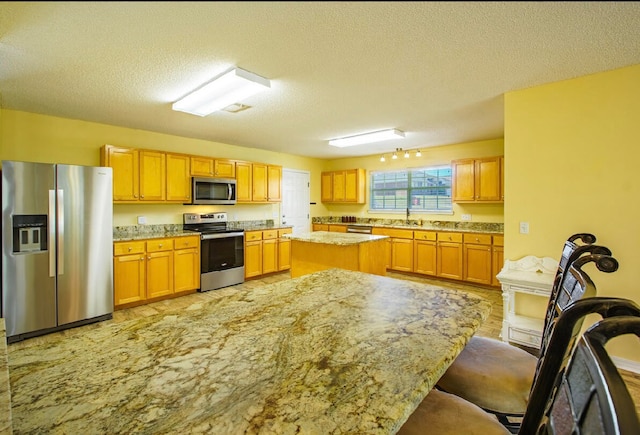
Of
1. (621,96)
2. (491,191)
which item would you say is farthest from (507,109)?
(491,191)

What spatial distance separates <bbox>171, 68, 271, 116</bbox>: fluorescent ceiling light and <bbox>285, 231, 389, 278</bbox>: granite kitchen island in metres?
1.80

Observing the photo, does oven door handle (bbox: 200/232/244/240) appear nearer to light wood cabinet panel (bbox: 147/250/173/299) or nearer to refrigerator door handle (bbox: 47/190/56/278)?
light wood cabinet panel (bbox: 147/250/173/299)

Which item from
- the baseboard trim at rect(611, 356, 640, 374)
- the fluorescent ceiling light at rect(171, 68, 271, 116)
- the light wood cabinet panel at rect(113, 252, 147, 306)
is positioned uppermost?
the fluorescent ceiling light at rect(171, 68, 271, 116)

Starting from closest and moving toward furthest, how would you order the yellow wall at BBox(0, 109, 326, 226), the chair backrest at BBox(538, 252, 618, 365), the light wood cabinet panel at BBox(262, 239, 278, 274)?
the chair backrest at BBox(538, 252, 618, 365), the yellow wall at BBox(0, 109, 326, 226), the light wood cabinet panel at BBox(262, 239, 278, 274)

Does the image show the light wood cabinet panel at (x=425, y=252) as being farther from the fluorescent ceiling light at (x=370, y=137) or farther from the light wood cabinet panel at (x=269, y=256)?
the light wood cabinet panel at (x=269, y=256)

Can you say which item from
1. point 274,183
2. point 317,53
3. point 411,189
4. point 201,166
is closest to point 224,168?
point 201,166

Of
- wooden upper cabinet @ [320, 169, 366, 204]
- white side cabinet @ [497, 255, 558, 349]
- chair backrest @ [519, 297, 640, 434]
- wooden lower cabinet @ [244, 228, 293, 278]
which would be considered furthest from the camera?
wooden upper cabinet @ [320, 169, 366, 204]

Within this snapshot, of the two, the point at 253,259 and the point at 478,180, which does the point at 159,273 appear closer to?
the point at 253,259

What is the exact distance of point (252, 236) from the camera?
5246mm

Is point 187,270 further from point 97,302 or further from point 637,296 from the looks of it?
point 637,296

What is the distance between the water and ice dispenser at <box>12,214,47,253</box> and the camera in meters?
2.97

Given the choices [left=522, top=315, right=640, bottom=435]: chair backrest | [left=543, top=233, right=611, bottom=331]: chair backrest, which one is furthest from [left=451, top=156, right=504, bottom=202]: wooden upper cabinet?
[left=522, top=315, right=640, bottom=435]: chair backrest

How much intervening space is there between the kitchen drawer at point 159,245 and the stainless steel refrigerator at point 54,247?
522mm

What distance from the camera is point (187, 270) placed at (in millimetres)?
4434
